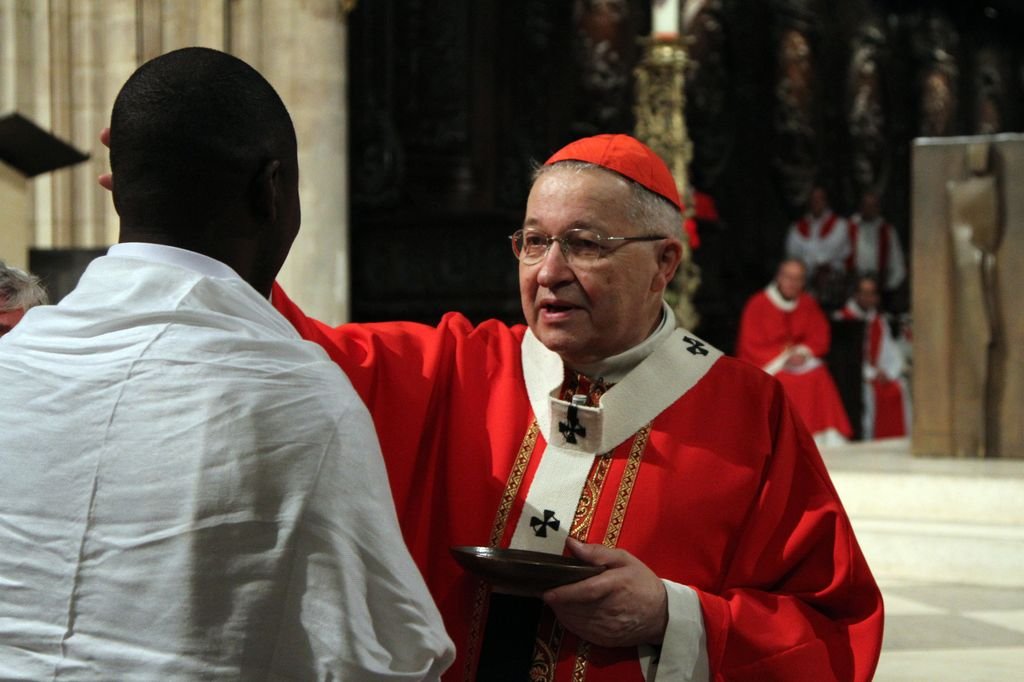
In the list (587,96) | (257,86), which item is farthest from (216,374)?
(587,96)

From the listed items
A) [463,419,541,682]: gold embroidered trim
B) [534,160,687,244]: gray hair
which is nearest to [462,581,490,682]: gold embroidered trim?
[463,419,541,682]: gold embroidered trim

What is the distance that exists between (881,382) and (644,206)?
1013cm

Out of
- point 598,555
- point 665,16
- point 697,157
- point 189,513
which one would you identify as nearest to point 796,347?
point 697,157

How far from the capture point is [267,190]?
1598mm

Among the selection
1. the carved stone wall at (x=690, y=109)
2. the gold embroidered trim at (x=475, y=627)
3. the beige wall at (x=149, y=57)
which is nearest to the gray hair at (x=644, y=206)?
the gold embroidered trim at (x=475, y=627)

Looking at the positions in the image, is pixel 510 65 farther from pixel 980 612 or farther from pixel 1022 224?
pixel 980 612

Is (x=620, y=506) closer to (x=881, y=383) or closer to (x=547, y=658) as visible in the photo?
(x=547, y=658)

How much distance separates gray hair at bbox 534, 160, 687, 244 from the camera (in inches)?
106

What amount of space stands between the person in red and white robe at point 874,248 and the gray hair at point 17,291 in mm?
11474

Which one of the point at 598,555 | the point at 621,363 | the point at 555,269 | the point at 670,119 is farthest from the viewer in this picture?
the point at 670,119

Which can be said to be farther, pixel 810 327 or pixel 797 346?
pixel 810 327

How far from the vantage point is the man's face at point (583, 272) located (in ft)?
8.68

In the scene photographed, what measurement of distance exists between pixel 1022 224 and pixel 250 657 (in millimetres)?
5249

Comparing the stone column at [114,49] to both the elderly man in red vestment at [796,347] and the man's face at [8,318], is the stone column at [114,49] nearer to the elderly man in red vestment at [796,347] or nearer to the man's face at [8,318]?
the man's face at [8,318]
